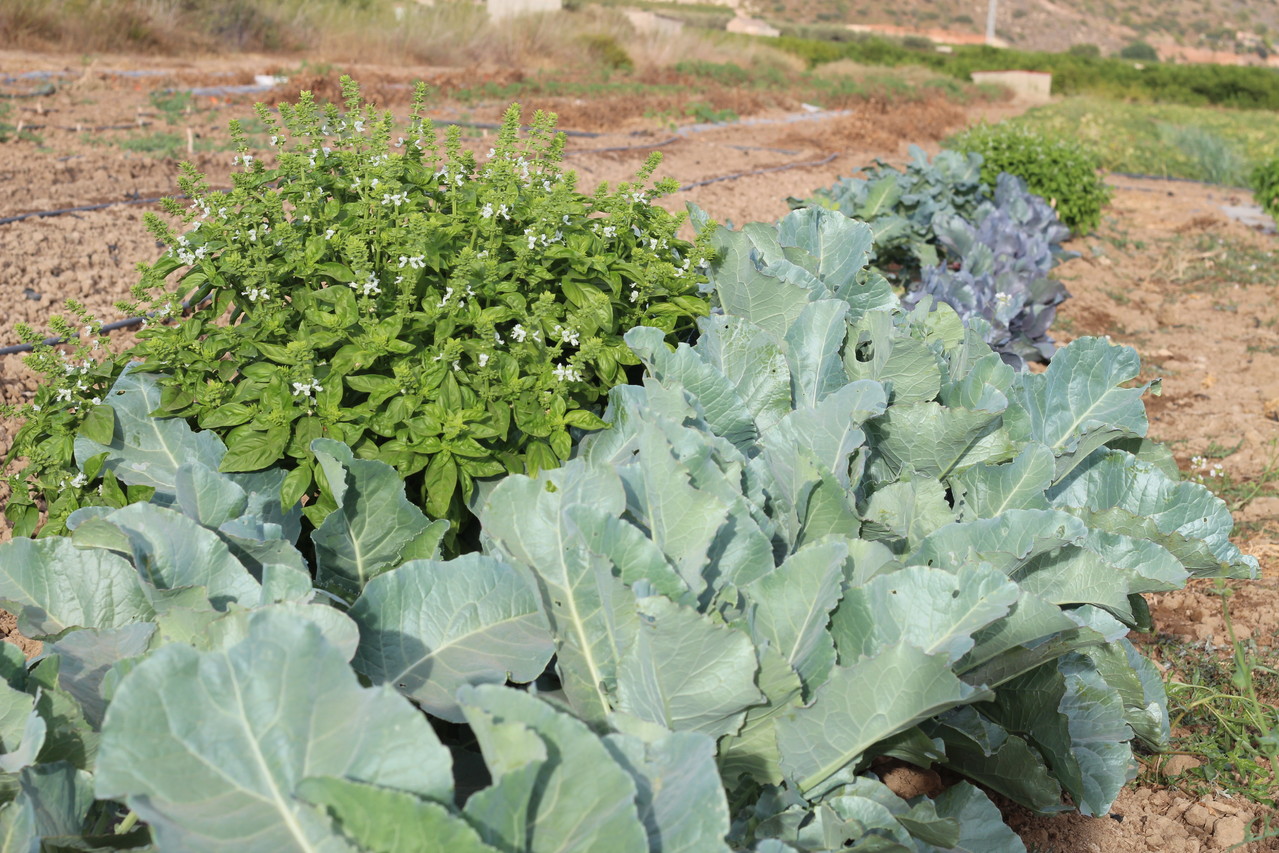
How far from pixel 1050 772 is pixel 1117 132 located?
16001 millimetres

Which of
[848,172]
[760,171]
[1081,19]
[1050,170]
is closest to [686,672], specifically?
[1050,170]

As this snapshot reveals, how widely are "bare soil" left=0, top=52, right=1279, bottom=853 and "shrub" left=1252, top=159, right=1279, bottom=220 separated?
467 mm

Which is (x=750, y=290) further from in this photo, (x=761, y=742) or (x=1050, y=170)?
(x=1050, y=170)

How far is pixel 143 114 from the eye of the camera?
9.30 m

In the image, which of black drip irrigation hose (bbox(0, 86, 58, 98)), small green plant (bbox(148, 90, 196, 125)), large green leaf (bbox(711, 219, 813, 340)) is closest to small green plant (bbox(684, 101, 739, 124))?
small green plant (bbox(148, 90, 196, 125))

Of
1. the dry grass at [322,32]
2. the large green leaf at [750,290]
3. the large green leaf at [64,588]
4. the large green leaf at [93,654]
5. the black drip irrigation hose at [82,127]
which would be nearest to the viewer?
the large green leaf at [93,654]

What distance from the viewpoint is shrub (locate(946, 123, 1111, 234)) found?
7.55 m

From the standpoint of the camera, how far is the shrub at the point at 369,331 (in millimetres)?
1963

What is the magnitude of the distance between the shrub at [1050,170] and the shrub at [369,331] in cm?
604

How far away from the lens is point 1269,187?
10.1 m

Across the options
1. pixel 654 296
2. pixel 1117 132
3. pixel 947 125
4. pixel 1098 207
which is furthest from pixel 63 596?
pixel 1117 132

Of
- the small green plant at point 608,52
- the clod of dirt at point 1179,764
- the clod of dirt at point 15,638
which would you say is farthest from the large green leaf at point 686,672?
Result: the small green plant at point 608,52

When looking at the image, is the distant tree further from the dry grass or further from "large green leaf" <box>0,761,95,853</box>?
"large green leaf" <box>0,761,95,853</box>

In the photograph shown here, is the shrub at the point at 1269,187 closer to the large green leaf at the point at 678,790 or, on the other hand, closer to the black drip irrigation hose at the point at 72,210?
the black drip irrigation hose at the point at 72,210
